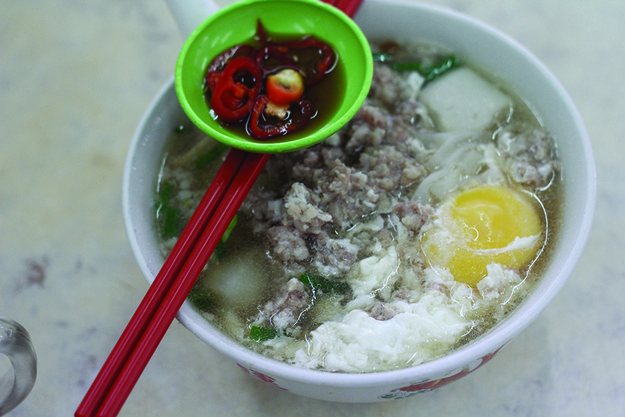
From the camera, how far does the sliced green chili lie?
63.6 inches

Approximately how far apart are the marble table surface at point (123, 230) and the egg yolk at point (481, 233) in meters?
0.42

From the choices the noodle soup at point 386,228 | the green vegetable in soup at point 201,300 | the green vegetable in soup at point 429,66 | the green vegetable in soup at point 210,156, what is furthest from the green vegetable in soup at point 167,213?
the green vegetable in soup at point 429,66

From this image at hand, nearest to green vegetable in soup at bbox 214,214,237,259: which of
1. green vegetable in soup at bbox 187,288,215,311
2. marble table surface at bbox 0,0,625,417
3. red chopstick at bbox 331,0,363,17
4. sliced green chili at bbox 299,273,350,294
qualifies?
green vegetable in soup at bbox 187,288,215,311

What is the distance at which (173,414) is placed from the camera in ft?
5.88

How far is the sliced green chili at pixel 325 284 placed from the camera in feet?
5.30

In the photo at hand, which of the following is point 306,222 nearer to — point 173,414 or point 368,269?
point 368,269

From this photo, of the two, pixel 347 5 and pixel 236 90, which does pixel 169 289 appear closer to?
pixel 236 90

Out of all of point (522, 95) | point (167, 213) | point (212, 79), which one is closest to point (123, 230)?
point (167, 213)

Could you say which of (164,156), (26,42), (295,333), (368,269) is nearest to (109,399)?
(295,333)

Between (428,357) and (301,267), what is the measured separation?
1.55 feet

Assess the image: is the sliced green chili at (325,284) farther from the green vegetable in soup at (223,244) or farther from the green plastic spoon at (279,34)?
the green plastic spoon at (279,34)

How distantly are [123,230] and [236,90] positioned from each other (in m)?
0.87

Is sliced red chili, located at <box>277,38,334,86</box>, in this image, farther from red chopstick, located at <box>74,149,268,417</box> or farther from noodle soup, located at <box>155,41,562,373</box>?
red chopstick, located at <box>74,149,268,417</box>

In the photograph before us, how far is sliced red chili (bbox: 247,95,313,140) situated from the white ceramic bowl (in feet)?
1.12
